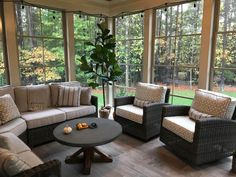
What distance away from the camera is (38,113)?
334 centimetres

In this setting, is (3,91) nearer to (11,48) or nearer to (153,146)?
(11,48)

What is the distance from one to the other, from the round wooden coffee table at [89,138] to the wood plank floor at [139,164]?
94 mm

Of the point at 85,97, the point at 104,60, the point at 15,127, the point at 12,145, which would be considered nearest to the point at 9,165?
the point at 12,145

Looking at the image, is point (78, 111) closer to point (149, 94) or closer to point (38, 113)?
point (38, 113)

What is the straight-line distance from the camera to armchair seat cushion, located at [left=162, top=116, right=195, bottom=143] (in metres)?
2.59

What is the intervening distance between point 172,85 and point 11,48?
3.24 meters

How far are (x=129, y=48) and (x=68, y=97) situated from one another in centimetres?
206

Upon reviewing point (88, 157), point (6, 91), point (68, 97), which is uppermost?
point (6, 91)

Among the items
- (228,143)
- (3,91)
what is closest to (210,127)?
(228,143)

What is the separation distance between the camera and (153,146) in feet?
10.5

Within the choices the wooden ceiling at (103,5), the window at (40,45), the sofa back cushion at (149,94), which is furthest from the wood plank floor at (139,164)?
the wooden ceiling at (103,5)

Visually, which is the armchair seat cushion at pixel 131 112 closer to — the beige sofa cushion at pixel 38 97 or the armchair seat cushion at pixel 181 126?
the armchair seat cushion at pixel 181 126

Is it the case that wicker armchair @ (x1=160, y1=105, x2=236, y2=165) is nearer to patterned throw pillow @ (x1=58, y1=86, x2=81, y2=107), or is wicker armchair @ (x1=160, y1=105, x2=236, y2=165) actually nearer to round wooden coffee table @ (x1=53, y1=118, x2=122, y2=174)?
round wooden coffee table @ (x1=53, y1=118, x2=122, y2=174)

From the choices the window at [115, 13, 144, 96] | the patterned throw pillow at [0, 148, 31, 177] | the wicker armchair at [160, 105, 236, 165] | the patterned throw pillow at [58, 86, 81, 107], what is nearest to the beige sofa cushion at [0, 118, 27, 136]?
the patterned throw pillow at [58, 86, 81, 107]
